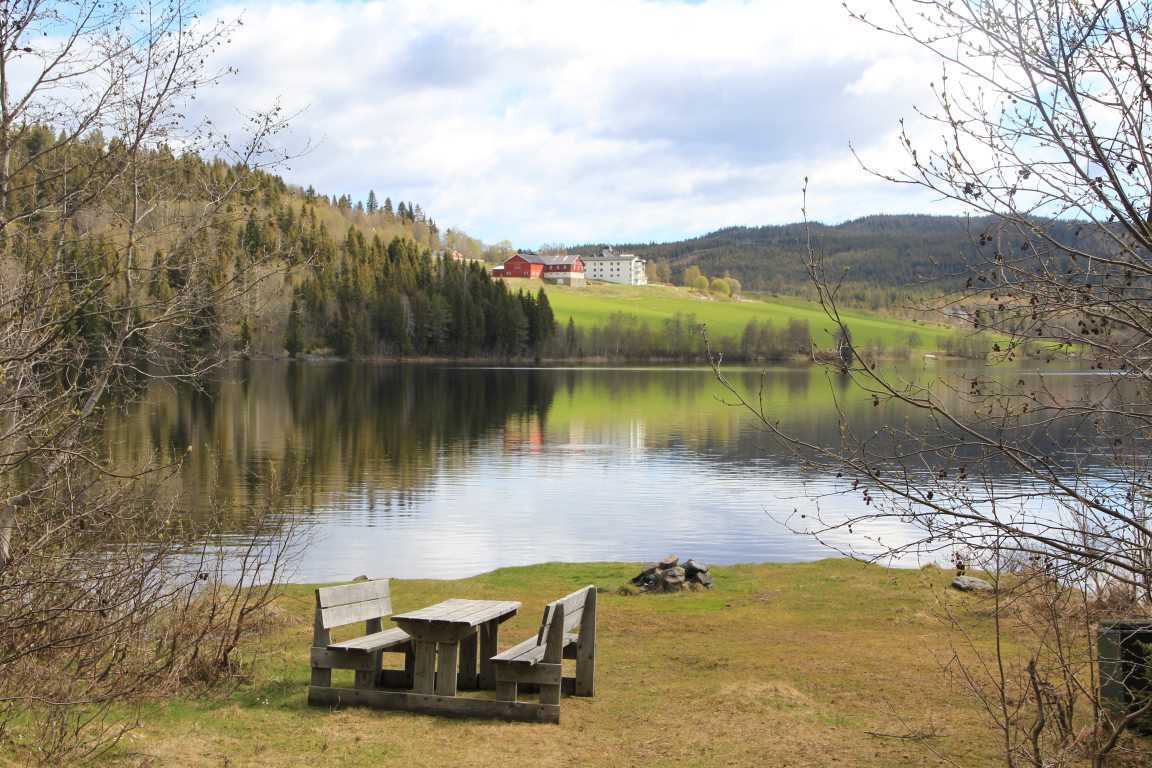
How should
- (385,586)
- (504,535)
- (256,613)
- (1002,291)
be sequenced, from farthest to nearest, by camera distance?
(504,535) < (256,613) < (385,586) < (1002,291)

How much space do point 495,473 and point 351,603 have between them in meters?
23.6

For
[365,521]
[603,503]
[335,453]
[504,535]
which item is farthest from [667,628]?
[335,453]

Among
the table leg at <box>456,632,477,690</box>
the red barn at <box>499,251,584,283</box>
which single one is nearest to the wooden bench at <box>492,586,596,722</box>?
the table leg at <box>456,632,477,690</box>

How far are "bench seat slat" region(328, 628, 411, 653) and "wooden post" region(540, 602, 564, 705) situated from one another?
133 cm

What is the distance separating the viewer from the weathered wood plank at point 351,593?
8319mm

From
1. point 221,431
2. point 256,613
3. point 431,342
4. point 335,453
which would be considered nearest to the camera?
point 256,613

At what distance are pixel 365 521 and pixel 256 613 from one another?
11584 mm

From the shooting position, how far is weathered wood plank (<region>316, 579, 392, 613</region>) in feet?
27.3

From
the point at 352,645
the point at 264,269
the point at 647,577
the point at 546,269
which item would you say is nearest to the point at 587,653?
the point at 352,645

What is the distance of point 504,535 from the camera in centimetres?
2247

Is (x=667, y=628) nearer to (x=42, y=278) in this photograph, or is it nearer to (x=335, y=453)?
(x=42, y=278)

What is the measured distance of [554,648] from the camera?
26.4 ft

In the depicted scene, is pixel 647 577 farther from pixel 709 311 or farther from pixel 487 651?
pixel 709 311

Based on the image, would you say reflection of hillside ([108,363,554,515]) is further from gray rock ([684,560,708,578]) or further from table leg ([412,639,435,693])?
gray rock ([684,560,708,578])
